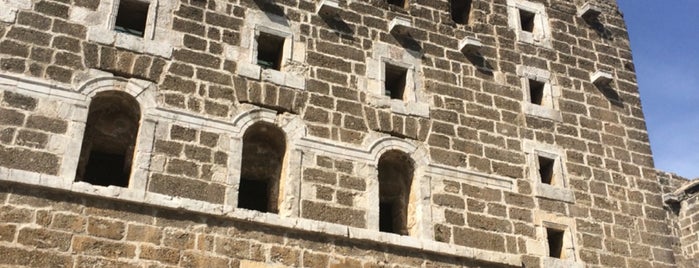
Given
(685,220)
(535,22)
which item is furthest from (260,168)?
(685,220)

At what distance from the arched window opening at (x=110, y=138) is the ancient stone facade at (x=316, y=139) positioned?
2cm

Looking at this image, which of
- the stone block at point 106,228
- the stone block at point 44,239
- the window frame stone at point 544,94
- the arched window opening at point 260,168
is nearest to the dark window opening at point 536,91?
the window frame stone at point 544,94

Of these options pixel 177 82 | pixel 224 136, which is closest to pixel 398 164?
pixel 224 136

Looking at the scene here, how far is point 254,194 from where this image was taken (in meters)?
9.21

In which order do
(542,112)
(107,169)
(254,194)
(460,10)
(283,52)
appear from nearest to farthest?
(107,169) → (254,194) → (283,52) → (542,112) → (460,10)

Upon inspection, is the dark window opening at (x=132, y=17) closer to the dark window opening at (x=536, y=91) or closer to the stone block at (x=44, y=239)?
the stone block at (x=44, y=239)

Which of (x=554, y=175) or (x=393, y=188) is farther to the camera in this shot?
(x=554, y=175)

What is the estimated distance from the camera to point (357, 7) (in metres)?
10.7

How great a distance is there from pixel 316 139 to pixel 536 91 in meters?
4.17

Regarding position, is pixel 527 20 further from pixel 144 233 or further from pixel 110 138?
pixel 144 233

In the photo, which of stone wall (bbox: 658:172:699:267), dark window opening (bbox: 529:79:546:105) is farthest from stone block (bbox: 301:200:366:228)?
stone wall (bbox: 658:172:699:267)

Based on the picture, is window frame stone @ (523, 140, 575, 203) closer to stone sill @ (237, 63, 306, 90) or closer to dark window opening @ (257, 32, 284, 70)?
stone sill @ (237, 63, 306, 90)

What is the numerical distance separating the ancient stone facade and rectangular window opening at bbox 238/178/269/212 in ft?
0.08

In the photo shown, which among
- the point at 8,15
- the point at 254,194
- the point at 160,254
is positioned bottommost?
the point at 160,254
